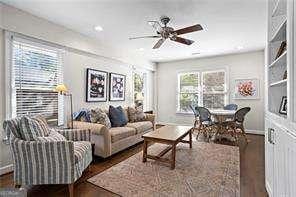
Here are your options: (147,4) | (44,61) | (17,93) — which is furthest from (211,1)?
(17,93)

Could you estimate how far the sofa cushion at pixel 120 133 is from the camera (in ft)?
11.5

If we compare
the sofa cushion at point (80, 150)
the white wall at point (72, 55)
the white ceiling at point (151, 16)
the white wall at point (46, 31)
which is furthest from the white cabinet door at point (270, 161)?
the white wall at point (46, 31)

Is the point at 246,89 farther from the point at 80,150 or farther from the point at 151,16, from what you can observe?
the point at 80,150

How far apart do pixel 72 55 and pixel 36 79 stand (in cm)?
99

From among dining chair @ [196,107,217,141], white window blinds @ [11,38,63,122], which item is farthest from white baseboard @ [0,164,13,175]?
dining chair @ [196,107,217,141]

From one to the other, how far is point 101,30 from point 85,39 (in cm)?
60

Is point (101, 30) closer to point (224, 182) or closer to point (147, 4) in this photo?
point (147, 4)

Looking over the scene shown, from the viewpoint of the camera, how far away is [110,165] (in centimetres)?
315

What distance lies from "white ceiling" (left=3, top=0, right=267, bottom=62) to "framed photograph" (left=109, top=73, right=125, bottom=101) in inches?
41.8

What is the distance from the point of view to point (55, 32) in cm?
358

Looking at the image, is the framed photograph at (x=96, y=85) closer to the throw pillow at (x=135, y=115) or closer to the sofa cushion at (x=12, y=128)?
the throw pillow at (x=135, y=115)

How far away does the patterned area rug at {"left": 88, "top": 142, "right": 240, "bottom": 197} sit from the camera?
7.40ft

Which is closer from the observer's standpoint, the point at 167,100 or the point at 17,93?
the point at 17,93

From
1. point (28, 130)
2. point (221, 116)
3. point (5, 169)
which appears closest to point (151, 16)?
point (28, 130)
